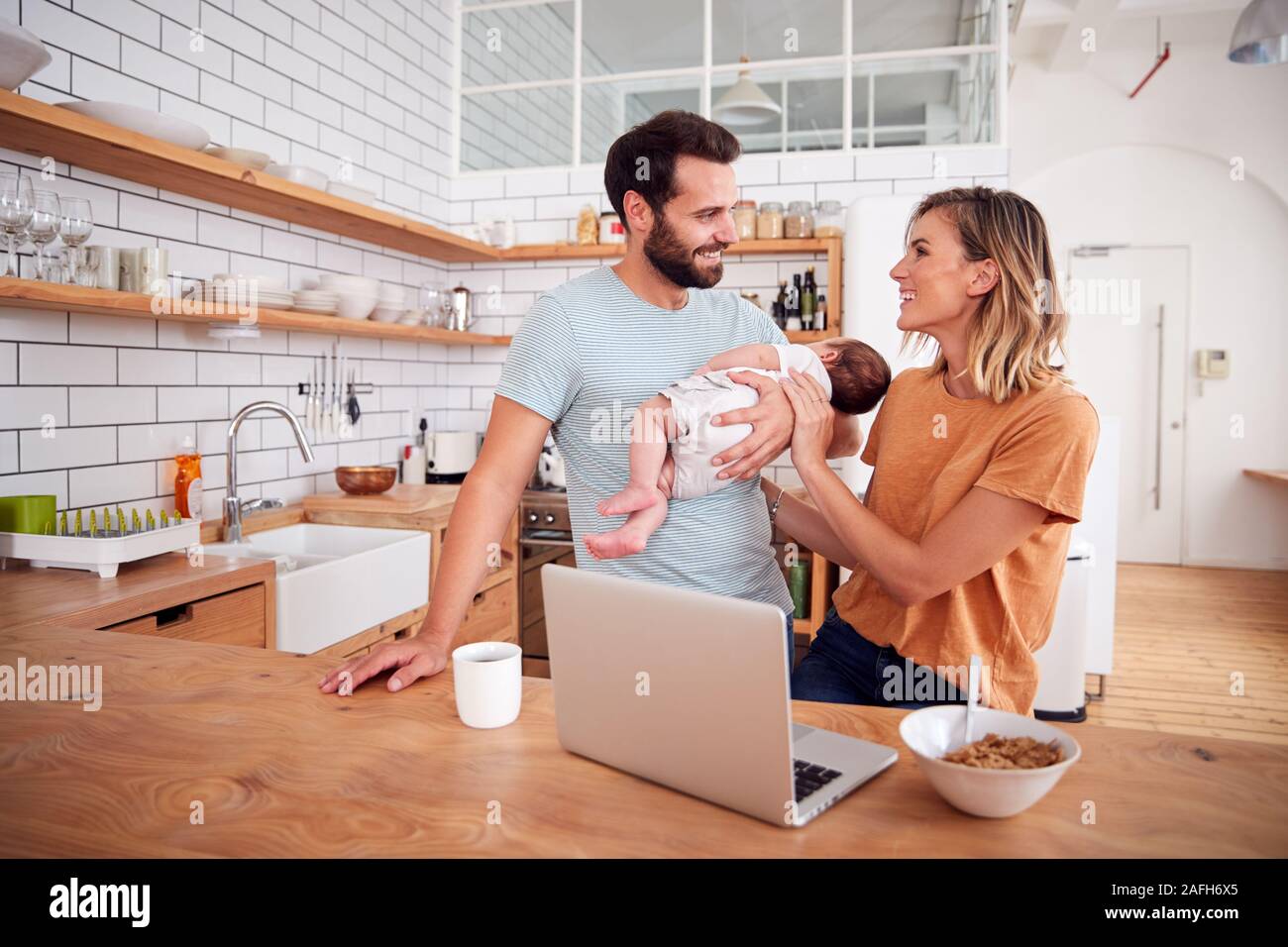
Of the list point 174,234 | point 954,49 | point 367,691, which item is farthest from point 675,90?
point 367,691

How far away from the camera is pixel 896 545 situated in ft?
5.02

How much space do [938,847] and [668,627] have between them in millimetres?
341

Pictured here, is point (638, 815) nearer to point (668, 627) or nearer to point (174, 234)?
point (668, 627)

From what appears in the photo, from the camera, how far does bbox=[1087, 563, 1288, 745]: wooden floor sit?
12.9ft

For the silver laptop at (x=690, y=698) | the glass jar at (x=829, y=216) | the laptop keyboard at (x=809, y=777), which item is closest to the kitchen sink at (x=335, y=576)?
the silver laptop at (x=690, y=698)

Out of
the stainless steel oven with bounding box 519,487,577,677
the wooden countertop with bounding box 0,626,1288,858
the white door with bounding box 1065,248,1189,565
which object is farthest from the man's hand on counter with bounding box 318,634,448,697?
the white door with bounding box 1065,248,1189,565

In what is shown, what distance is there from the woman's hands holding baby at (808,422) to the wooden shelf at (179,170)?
1765mm

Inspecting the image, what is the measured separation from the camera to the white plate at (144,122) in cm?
231

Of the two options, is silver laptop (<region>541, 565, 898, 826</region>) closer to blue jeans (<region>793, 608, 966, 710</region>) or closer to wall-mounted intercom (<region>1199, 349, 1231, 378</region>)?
blue jeans (<region>793, 608, 966, 710</region>)

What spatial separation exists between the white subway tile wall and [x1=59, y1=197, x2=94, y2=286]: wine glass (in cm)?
16

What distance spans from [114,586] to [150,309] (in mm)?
796

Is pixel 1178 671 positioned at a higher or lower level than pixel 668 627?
lower

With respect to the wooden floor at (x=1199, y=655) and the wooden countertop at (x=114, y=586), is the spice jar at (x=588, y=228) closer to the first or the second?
the wooden countertop at (x=114, y=586)

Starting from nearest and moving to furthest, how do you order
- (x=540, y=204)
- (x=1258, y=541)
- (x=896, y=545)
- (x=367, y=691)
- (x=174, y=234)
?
(x=367, y=691) < (x=896, y=545) < (x=174, y=234) < (x=540, y=204) < (x=1258, y=541)
